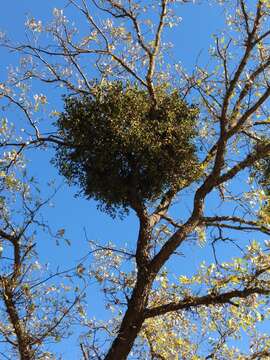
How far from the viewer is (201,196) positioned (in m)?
8.23

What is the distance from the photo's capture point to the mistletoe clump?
8.48 meters

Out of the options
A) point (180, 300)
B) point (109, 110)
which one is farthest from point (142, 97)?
point (180, 300)

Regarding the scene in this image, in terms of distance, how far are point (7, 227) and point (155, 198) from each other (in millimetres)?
2512

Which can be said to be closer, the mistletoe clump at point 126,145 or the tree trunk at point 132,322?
the tree trunk at point 132,322

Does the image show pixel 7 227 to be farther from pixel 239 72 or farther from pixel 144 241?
pixel 239 72

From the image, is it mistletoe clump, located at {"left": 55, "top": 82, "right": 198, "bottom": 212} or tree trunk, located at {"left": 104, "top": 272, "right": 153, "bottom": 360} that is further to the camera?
mistletoe clump, located at {"left": 55, "top": 82, "right": 198, "bottom": 212}

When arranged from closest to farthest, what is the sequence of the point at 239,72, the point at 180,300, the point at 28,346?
the point at 28,346, the point at 180,300, the point at 239,72

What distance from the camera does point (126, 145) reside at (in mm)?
8375

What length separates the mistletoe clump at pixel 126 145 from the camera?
848 cm

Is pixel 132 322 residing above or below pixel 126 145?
below

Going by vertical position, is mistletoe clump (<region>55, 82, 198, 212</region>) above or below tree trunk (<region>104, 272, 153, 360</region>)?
above

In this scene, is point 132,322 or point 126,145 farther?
point 126,145

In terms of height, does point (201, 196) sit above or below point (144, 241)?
above

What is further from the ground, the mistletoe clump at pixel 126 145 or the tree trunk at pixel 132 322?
the mistletoe clump at pixel 126 145
